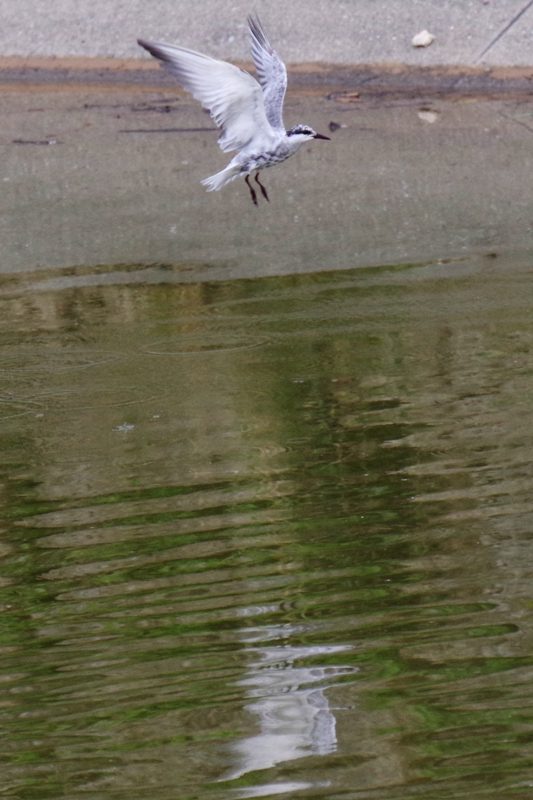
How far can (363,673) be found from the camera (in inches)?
118

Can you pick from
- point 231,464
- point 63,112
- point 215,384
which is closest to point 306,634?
point 231,464

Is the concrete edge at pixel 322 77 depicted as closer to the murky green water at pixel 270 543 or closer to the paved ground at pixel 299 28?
the paved ground at pixel 299 28

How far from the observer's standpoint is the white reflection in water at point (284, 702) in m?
2.71

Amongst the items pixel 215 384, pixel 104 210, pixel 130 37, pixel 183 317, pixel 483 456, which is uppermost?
pixel 130 37

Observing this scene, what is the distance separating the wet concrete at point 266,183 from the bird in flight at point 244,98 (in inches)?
25.4

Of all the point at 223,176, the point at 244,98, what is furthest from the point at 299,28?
the point at 244,98

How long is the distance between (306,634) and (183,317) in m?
3.21

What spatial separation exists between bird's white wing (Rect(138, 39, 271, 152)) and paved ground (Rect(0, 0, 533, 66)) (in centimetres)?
382

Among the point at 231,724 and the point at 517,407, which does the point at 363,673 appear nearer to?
the point at 231,724

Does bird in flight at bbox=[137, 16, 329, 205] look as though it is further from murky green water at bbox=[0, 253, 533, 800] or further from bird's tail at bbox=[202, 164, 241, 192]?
murky green water at bbox=[0, 253, 533, 800]

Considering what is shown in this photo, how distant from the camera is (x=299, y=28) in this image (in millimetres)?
10102

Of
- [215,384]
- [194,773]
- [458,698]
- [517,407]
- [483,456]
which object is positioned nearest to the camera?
[194,773]

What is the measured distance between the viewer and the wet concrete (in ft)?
23.3

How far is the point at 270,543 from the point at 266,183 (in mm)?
4764
